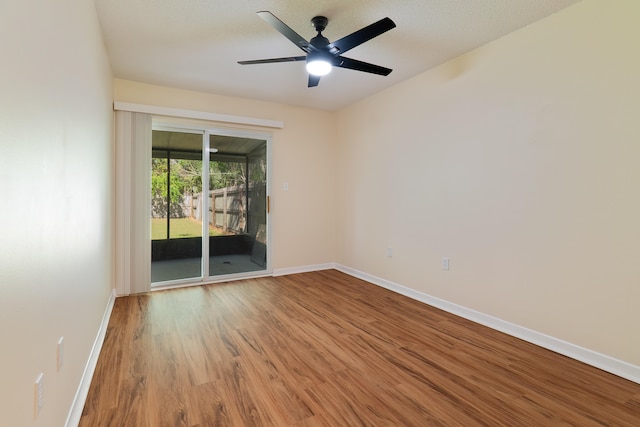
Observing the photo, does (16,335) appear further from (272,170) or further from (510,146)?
(272,170)

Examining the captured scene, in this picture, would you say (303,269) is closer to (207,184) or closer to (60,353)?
(207,184)

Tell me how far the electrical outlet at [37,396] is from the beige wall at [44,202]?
33 mm

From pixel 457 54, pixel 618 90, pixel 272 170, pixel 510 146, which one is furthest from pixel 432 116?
pixel 272 170

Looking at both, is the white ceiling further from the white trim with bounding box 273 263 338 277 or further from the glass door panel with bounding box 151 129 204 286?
the white trim with bounding box 273 263 338 277

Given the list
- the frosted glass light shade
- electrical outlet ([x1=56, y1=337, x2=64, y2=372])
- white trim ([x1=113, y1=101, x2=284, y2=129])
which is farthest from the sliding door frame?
electrical outlet ([x1=56, y1=337, x2=64, y2=372])

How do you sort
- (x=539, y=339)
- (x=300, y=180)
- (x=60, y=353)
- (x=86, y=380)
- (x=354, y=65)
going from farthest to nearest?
1. (x=300, y=180)
2. (x=354, y=65)
3. (x=539, y=339)
4. (x=86, y=380)
5. (x=60, y=353)

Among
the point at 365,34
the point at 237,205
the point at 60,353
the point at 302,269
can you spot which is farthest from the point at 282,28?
the point at 302,269

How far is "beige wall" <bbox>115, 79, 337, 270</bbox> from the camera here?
15.3 feet

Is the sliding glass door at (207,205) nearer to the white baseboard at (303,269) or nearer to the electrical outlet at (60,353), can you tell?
the white baseboard at (303,269)

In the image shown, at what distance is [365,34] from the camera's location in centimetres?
217

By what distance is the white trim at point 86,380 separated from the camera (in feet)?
5.08

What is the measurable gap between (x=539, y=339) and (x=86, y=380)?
130 inches

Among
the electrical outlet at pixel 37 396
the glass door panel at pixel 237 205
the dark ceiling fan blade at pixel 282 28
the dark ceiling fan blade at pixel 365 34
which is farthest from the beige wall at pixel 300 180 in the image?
the electrical outlet at pixel 37 396

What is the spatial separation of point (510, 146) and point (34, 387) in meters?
3.38
